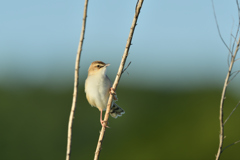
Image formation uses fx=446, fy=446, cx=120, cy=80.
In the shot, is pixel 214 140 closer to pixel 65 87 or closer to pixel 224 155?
pixel 224 155

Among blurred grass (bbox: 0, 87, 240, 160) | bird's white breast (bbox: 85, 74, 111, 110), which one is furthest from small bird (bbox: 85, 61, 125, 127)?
blurred grass (bbox: 0, 87, 240, 160)

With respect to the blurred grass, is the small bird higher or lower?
lower

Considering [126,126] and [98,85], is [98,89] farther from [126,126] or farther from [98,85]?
[126,126]

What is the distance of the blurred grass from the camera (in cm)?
2409

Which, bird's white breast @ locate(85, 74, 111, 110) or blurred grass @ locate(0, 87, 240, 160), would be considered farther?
blurred grass @ locate(0, 87, 240, 160)

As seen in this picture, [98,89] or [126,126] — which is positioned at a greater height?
[126,126]

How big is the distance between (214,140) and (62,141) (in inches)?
432

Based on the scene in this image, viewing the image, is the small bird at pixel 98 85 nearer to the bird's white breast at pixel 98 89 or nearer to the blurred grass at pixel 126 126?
the bird's white breast at pixel 98 89

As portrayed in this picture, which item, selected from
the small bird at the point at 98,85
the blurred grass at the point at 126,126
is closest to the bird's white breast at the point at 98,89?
the small bird at the point at 98,85

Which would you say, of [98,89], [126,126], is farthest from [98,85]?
[126,126]

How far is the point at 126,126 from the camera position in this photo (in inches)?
1178

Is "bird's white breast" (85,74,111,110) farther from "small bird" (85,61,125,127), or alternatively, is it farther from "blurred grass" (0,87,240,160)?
"blurred grass" (0,87,240,160)

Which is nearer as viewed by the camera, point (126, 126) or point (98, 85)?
point (98, 85)

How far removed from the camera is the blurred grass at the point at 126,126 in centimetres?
2409
